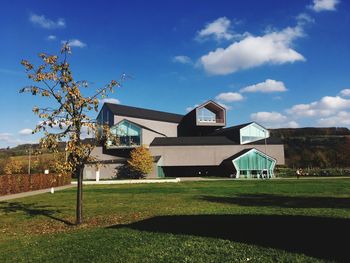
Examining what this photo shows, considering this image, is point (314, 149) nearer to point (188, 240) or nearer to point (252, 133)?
point (252, 133)

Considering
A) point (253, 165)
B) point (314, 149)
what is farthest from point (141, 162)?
point (314, 149)

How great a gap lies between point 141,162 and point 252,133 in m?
24.2

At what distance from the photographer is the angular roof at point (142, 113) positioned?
7584 centimetres

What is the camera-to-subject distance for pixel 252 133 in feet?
245

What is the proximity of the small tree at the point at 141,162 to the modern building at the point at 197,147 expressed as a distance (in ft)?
5.93

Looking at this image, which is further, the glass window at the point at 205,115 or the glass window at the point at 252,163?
the glass window at the point at 205,115

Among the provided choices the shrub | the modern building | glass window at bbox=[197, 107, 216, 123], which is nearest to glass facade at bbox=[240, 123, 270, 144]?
the modern building

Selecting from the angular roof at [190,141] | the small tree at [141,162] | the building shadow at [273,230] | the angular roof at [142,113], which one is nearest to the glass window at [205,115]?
the angular roof at [190,141]

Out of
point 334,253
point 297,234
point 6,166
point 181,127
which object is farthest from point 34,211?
point 181,127

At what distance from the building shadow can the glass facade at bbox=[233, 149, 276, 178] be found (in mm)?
54421

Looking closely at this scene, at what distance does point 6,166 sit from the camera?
74688mm

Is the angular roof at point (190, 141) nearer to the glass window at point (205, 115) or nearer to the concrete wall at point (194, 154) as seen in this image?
the concrete wall at point (194, 154)

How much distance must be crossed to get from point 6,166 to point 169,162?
32.3 metres

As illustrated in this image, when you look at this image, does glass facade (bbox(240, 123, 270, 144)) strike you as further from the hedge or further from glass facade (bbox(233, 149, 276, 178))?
the hedge
